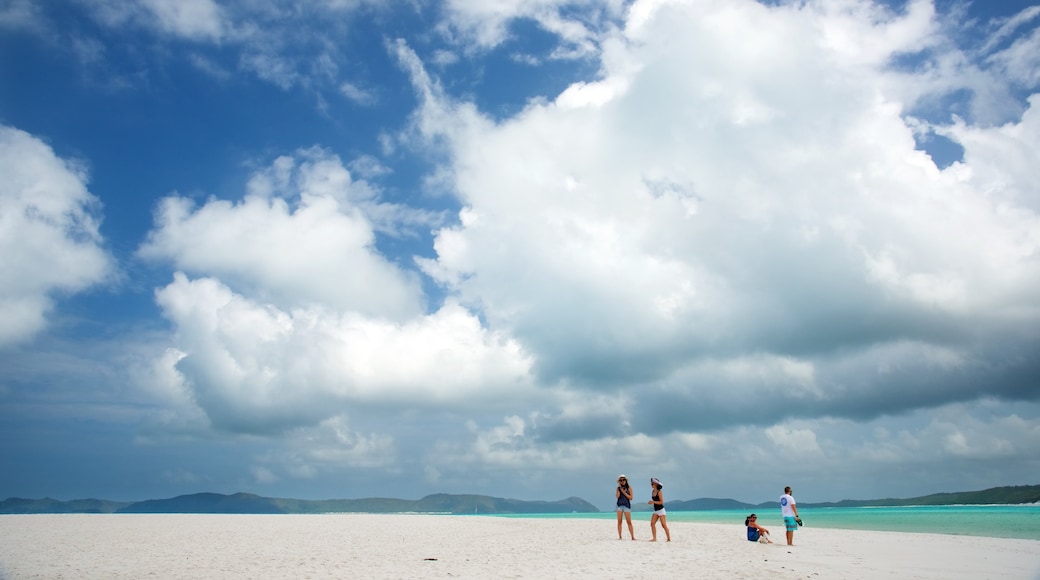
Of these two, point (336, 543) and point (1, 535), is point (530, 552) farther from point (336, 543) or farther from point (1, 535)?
point (1, 535)

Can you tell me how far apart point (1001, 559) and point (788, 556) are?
8.58 m

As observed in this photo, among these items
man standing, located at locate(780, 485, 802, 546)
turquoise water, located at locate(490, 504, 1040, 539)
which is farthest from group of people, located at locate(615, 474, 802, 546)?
turquoise water, located at locate(490, 504, 1040, 539)

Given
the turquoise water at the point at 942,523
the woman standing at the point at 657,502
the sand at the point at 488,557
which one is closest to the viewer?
the sand at the point at 488,557

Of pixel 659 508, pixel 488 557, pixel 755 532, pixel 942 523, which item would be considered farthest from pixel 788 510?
pixel 942 523

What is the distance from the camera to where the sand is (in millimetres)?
17891

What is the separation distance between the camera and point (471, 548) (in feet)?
83.8

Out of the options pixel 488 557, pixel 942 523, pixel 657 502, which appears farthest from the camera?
pixel 942 523

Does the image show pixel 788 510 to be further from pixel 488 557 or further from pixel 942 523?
pixel 942 523

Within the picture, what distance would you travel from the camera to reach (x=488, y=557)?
2203 centimetres

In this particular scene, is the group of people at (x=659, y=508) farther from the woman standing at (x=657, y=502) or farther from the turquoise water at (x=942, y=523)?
the turquoise water at (x=942, y=523)

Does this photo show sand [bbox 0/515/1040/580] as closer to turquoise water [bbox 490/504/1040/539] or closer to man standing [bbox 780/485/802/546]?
man standing [bbox 780/485/802/546]

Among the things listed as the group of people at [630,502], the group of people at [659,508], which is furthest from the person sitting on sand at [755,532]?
the group of people at [630,502]

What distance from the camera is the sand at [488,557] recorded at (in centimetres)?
1789

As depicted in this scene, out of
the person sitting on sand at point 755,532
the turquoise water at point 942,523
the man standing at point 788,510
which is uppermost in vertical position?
the man standing at point 788,510
